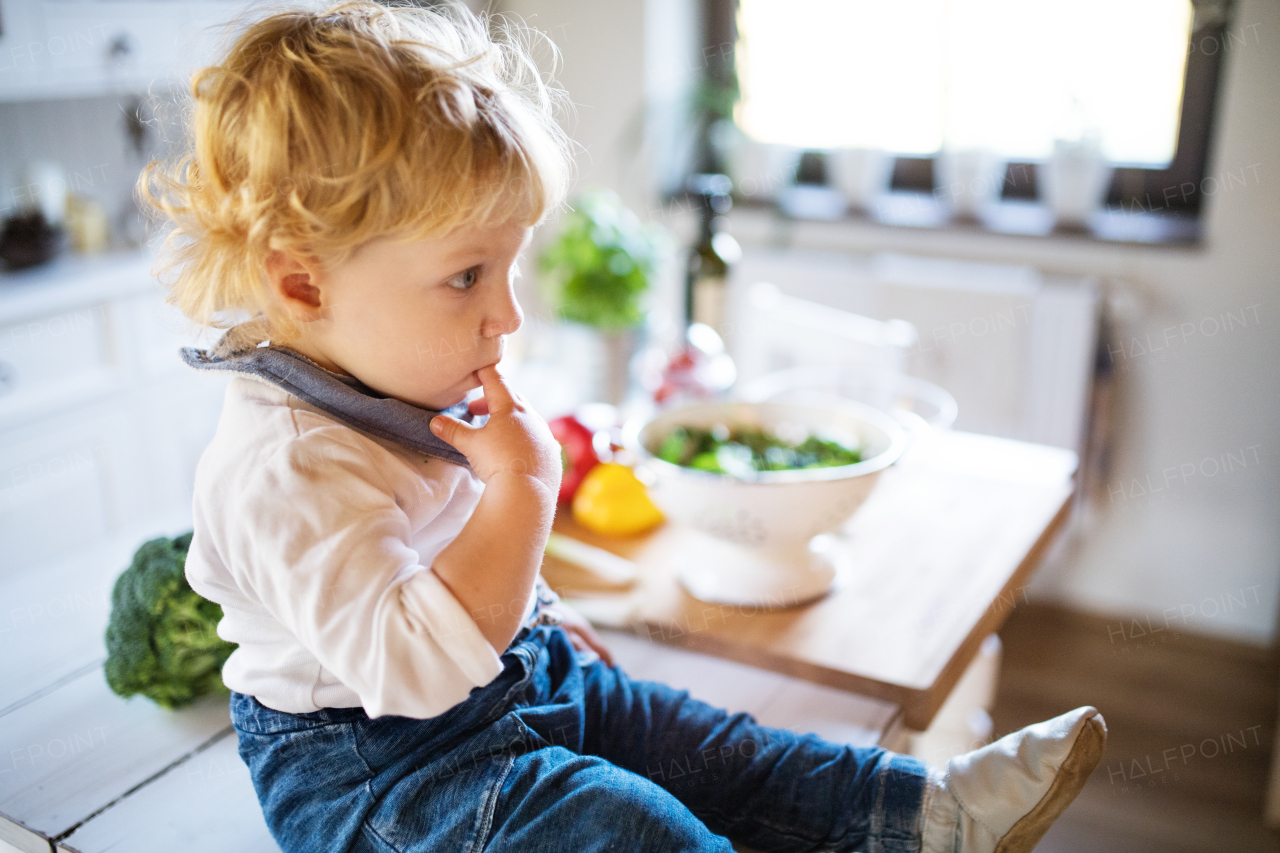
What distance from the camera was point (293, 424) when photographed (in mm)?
728

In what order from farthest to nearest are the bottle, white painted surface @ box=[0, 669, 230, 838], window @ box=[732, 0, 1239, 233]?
window @ box=[732, 0, 1239, 233] < the bottle < white painted surface @ box=[0, 669, 230, 838]

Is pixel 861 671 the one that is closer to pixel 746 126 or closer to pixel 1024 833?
pixel 1024 833

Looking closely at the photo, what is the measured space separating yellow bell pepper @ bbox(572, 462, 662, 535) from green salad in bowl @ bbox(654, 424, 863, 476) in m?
0.13

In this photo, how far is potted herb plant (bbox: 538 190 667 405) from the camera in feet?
5.59

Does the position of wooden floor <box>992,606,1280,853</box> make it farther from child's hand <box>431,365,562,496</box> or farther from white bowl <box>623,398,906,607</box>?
child's hand <box>431,365,562,496</box>

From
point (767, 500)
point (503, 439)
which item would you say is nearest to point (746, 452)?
point (767, 500)

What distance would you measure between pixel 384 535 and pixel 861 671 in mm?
519

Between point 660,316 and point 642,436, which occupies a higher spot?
point 642,436

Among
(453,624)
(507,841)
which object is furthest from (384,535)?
(507,841)

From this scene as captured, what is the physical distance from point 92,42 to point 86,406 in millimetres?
808

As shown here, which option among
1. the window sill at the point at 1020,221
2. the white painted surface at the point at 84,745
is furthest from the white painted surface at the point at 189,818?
the window sill at the point at 1020,221

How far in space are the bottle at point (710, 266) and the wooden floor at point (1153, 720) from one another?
1.04 m

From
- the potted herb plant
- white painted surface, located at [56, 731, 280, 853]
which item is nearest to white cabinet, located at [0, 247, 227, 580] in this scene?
the potted herb plant

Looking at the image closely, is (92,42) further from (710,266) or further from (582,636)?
(582,636)
